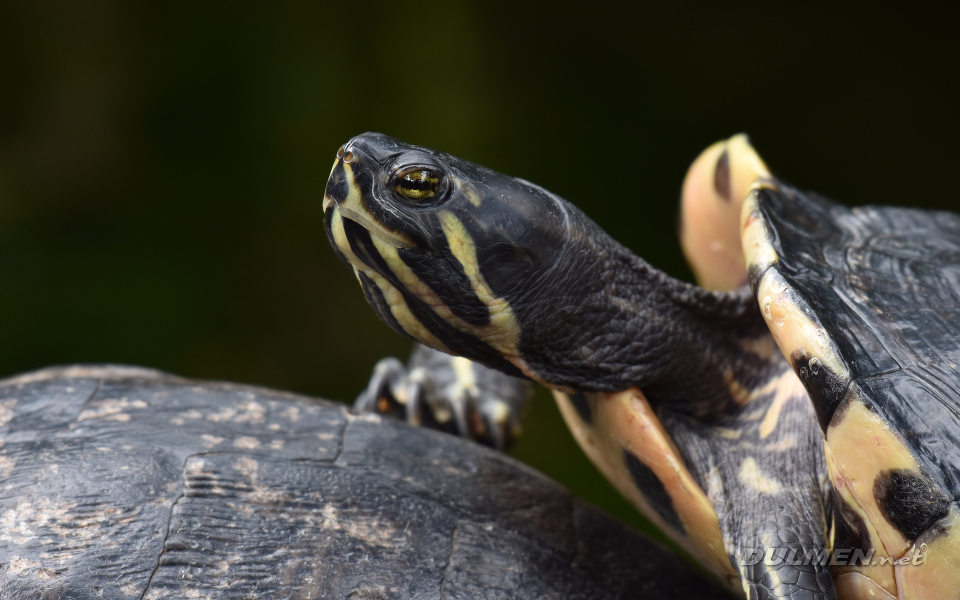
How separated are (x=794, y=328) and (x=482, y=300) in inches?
16.2

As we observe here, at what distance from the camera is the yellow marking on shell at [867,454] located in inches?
31.4

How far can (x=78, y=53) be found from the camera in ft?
10.7

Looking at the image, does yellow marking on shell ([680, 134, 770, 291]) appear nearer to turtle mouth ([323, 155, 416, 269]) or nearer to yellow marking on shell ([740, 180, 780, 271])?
yellow marking on shell ([740, 180, 780, 271])

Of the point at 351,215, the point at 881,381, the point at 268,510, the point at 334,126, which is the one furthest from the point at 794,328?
the point at 334,126

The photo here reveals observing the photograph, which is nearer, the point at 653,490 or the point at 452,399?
the point at 653,490

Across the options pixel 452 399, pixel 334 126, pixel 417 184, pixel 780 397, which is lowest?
pixel 452 399

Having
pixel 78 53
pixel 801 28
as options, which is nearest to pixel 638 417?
pixel 801 28

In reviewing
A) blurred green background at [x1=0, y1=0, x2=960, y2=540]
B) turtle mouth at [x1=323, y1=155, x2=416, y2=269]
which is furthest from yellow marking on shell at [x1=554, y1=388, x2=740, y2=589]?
blurred green background at [x1=0, y1=0, x2=960, y2=540]

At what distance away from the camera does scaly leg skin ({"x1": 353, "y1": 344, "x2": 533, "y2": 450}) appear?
4.40 feet

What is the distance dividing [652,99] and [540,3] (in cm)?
75

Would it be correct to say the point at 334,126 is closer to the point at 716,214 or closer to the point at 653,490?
the point at 716,214

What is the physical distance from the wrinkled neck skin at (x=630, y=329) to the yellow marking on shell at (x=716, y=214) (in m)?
0.31

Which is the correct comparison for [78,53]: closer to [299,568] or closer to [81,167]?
[81,167]

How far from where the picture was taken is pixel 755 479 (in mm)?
1031
